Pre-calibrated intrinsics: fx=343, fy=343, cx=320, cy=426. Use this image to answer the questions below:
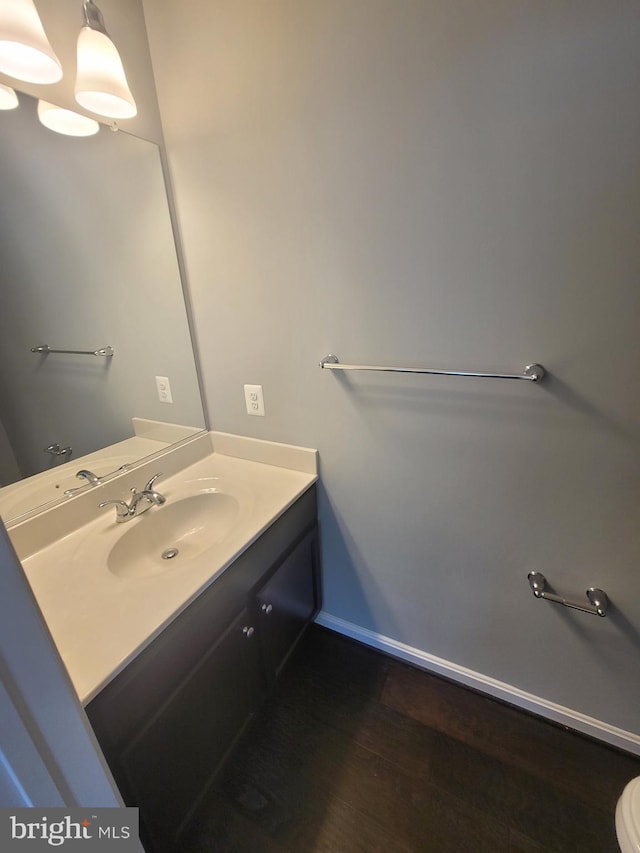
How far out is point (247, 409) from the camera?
1488mm

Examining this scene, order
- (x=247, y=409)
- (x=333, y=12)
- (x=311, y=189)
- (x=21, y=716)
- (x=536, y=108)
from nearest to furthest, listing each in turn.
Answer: (x=21, y=716) → (x=536, y=108) → (x=333, y=12) → (x=311, y=189) → (x=247, y=409)

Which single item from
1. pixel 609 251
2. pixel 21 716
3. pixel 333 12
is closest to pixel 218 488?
pixel 21 716

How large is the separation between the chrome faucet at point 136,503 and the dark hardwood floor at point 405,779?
930 mm

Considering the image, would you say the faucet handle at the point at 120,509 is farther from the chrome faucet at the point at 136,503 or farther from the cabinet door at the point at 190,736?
the cabinet door at the point at 190,736

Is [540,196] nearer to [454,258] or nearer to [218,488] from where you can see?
[454,258]

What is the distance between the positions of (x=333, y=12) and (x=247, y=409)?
4.07 feet

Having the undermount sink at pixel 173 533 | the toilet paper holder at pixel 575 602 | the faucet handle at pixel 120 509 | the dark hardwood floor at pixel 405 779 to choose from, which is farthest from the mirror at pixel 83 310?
the toilet paper holder at pixel 575 602

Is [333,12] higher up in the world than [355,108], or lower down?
higher up

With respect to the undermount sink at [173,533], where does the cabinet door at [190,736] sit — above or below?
below

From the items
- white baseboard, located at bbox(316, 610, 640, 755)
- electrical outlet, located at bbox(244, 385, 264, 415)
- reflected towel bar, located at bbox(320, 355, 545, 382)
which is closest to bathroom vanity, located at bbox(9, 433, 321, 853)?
electrical outlet, located at bbox(244, 385, 264, 415)

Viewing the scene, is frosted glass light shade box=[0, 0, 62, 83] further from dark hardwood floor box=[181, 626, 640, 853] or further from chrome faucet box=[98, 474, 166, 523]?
dark hardwood floor box=[181, 626, 640, 853]

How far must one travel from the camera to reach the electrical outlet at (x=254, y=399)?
1.43 meters

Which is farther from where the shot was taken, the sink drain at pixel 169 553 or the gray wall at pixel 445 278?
the sink drain at pixel 169 553

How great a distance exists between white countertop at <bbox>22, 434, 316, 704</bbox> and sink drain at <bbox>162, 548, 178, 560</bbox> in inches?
5.6
